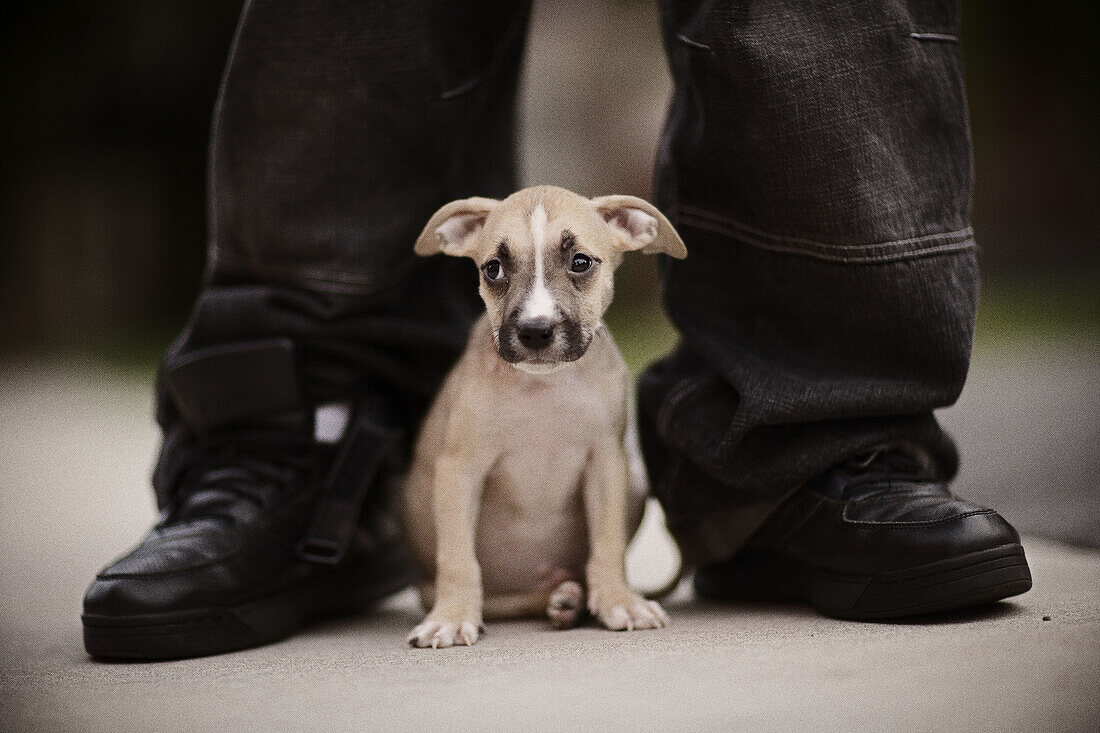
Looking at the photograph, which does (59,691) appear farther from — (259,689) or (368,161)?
(368,161)

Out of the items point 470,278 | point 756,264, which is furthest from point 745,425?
point 470,278

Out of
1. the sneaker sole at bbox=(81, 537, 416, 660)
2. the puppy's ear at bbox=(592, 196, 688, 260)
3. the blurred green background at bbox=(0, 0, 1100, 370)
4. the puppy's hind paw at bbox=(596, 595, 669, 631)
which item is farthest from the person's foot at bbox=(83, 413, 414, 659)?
the blurred green background at bbox=(0, 0, 1100, 370)

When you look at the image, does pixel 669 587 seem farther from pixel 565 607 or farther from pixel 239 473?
pixel 239 473

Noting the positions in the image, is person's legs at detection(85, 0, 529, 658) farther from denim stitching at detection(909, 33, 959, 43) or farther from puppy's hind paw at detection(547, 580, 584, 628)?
denim stitching at detection(909, 33, 959, 43)

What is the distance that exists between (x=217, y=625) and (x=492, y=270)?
78 centimetres

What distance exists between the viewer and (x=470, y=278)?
2.36m

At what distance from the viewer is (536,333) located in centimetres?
165

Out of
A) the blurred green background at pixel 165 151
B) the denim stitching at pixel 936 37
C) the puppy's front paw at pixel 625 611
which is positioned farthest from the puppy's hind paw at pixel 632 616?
the blurred green background at pixel 165 151

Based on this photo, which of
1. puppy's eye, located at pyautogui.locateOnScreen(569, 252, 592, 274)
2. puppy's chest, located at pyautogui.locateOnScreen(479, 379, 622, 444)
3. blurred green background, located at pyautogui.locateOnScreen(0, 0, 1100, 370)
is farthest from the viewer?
blurred green background, located at pyautogui.locateOnScreen(0, 0, 1100, 370)

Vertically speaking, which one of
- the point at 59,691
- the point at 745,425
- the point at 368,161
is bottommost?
the point at 59,691

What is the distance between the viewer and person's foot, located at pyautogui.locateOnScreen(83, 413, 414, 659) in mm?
1662

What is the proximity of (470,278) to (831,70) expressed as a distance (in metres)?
0.95

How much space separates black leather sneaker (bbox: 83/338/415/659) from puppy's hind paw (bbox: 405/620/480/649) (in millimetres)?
283

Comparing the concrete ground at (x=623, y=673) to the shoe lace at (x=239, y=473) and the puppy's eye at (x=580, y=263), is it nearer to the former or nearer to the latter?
the shoe lace at (x=239, y=473)
